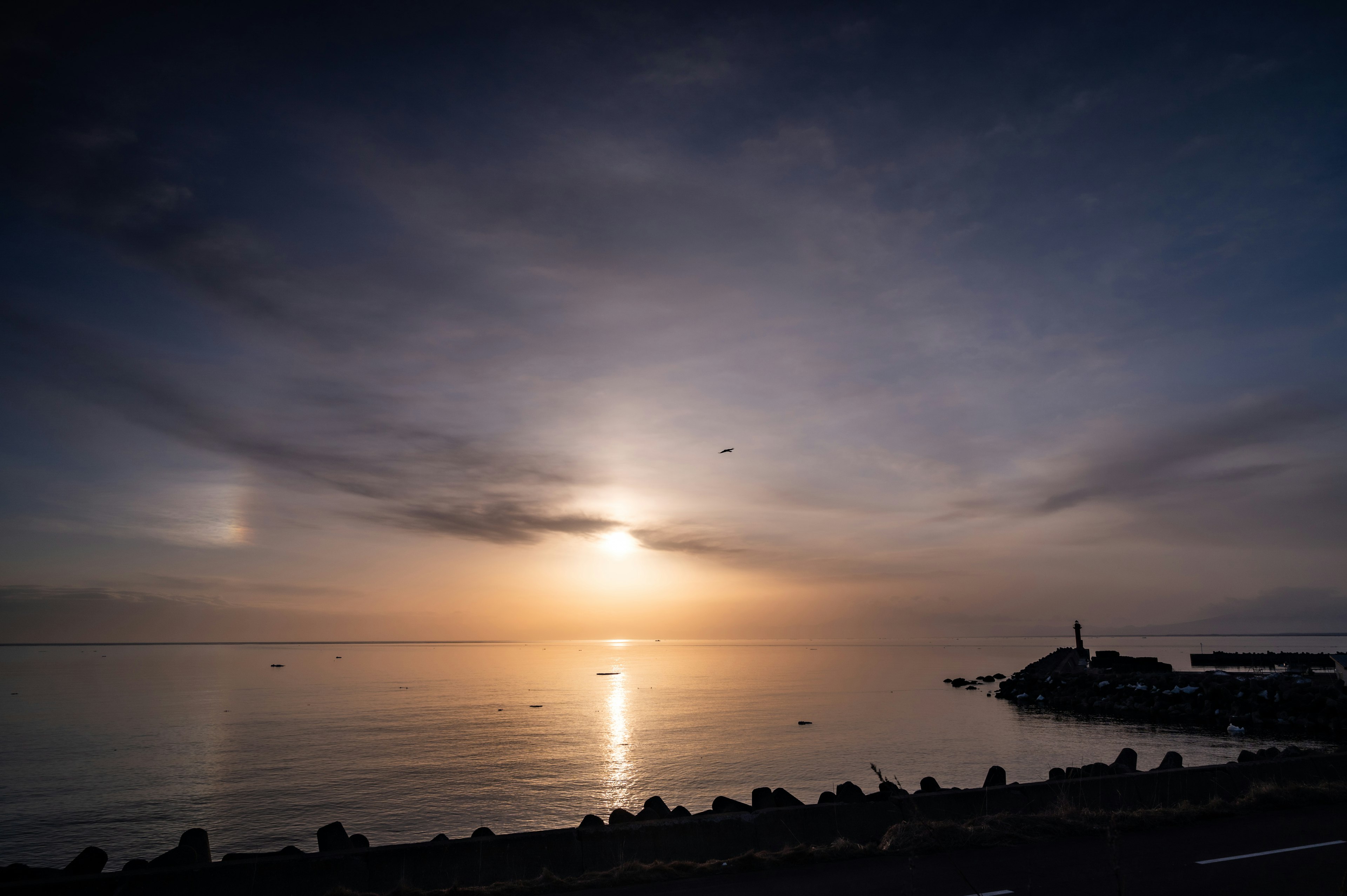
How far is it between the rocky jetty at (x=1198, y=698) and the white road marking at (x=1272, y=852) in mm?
41122

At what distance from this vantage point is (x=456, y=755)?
1679 inches

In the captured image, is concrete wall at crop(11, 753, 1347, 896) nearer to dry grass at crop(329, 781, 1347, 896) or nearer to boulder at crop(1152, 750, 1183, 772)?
dry grass at crop(329, 781, 1347, 896)

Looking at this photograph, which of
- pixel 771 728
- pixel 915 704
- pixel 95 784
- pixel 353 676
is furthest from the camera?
pixel 353 676

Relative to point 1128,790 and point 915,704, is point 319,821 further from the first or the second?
point 915,704

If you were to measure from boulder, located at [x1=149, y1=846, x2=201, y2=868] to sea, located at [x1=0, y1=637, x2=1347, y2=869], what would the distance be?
1301cm

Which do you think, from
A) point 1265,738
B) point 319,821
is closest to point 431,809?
point 319,821

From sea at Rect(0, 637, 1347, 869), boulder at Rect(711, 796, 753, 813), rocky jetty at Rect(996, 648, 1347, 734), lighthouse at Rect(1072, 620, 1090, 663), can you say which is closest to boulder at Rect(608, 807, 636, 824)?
boulder at Rect(711, 796, 753, 813)

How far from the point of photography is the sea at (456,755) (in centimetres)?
2748

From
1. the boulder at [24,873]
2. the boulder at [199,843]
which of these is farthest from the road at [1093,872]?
the boulder at [24,873]

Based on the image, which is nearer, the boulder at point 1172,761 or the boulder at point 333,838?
the boulder at point 333,838

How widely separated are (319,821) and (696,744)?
80.7ft

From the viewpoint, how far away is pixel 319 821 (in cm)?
2703

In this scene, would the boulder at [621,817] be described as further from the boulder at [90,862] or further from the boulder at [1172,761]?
the boulder at [1172,761]

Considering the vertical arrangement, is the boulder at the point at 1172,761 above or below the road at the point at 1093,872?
below
